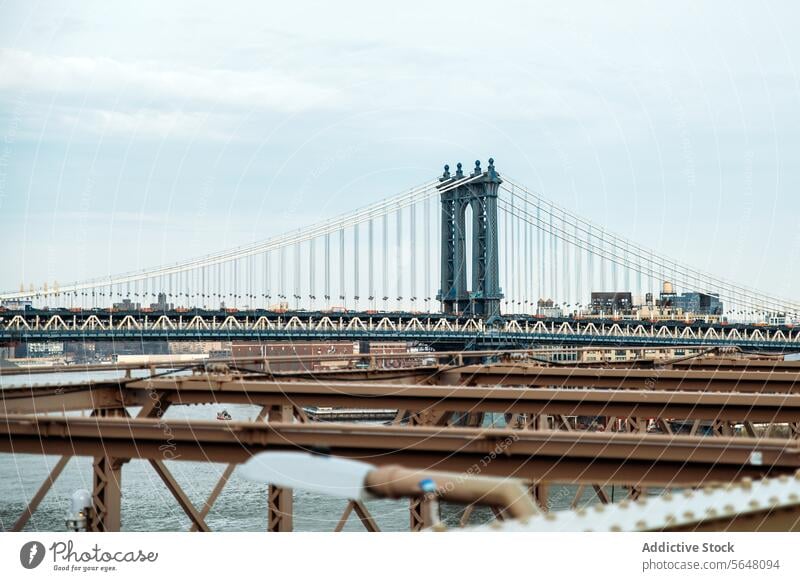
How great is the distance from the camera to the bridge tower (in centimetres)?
7381

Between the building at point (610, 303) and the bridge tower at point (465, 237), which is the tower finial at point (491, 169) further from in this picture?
the building at point (610, 303)

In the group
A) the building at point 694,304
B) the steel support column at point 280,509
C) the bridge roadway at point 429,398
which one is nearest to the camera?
the steel support column at point 280,509

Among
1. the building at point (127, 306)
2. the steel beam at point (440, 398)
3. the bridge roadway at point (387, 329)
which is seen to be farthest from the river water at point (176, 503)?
the building at point (127, 306)

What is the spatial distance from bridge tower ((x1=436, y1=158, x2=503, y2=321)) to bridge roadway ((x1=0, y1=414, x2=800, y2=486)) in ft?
201

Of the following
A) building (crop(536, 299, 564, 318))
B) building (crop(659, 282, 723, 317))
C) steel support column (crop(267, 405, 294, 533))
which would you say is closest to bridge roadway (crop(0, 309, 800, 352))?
building (crop(536, 299, 564, 318))

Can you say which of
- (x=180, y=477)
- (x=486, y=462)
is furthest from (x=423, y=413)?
(x=180, y=477)

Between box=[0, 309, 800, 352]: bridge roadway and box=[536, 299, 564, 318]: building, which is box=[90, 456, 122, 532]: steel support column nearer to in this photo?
box=[0, 309, 800, 352]: bridge roadway

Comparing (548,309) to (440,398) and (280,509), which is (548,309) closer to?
(440,398)

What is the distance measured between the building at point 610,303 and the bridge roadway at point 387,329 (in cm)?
600

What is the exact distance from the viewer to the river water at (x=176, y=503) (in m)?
29.2

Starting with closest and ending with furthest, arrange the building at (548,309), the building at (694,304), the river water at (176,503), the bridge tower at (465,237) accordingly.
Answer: the river water at (176,503), the building at (548,309), the building at (694,304), the bridge tower at (465,237)

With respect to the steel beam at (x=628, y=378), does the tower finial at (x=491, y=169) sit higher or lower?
higher

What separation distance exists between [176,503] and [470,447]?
82.5 ft
